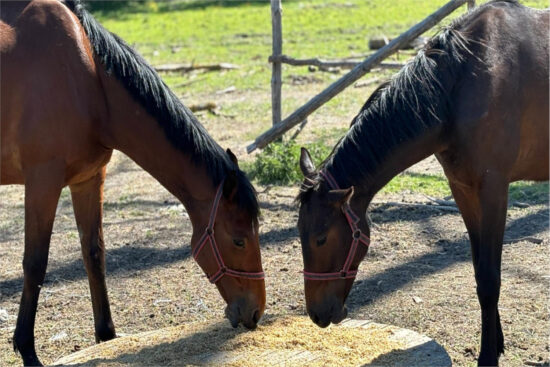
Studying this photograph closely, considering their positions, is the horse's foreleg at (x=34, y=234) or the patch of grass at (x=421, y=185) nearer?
the horse's foreleg at (x=34, y=234)

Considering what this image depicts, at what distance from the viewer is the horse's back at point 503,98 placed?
167 inches

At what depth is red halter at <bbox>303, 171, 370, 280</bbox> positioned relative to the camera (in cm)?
418

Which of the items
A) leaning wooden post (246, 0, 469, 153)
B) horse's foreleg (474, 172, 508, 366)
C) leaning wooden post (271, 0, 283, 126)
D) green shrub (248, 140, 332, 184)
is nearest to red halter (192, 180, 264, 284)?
horse's foreleg (474, 172, 508, 366)

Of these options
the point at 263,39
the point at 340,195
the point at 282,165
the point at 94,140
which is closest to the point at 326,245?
the point at 340,195

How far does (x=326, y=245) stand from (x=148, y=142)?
1193 mm

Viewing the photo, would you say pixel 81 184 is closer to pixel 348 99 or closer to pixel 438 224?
pixel 438 224

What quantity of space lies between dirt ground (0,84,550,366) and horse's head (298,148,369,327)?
2.90 ft

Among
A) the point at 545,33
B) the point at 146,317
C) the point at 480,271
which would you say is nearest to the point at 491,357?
the point at 480,271

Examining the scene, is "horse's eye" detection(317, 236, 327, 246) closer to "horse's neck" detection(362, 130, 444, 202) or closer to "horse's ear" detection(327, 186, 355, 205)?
"horse's ear" detection(327, 186, 355, 205)

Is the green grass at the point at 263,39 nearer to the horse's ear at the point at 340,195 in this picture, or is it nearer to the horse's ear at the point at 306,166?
the horse's ear at the point at 306,166

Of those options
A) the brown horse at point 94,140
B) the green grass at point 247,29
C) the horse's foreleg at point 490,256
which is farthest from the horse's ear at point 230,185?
the green grass at point 247,29

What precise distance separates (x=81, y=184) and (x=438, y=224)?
3366mm

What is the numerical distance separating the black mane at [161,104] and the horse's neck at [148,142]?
4 centimetres

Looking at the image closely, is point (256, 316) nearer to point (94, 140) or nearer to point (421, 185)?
point (94, 140)
